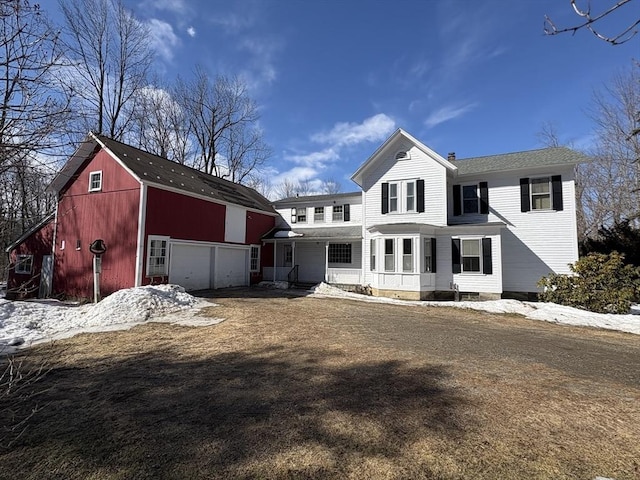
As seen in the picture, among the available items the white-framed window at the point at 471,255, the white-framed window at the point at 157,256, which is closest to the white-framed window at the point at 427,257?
the white-framed window at the point at 471,255

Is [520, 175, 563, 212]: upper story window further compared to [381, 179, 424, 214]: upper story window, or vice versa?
[381, 179, 424, 214]: upper story window

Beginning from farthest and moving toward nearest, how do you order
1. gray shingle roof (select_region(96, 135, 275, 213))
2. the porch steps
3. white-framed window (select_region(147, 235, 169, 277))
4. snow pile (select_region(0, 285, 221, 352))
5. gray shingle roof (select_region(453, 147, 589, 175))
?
the porch steps → gray shingle roof (select_region(96, 135, 275, 213)) → gray shingle roof (select_region(453, 147, 589, 175)) → white-framed window (select_region(147, 235, 169, 277)) → snow pile (select_region(0, 285, 221, 352))

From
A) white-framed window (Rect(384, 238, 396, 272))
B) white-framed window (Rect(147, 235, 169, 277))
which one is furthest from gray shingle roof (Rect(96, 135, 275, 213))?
white-framed window (Rect(384, 238, 396, 272))

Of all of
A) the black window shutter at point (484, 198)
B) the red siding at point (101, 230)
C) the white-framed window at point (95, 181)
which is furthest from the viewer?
the black window shutter at point (484, 198)

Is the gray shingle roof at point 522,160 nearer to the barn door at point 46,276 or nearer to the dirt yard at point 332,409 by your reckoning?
the dirt yard at point 332,409

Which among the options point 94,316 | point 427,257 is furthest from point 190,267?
point 427,257

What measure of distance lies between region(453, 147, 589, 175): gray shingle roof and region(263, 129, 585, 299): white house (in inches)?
2.0

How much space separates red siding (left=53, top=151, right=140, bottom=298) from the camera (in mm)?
14188

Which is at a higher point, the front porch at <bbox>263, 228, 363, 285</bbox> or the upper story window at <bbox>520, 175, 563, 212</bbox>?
the upper story window at <bbox>520, 175, 563, 212</bbox>

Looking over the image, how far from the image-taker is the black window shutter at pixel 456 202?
1692 cm

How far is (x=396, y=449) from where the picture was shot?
315cm

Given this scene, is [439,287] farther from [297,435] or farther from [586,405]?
[297,435]

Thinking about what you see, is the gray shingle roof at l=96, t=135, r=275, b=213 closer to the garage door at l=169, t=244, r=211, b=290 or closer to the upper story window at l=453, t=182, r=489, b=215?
the garage door at l=169, t=244, r=211, b=290

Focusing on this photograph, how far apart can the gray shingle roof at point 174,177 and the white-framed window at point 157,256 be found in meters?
2.58
